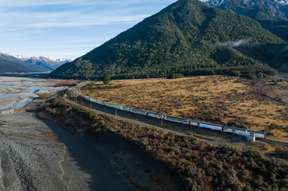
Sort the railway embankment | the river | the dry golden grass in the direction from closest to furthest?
the railway embankment, the river, the dry golden grass

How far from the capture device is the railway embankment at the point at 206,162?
34.2 metres

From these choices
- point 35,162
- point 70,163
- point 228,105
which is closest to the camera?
point 35,162

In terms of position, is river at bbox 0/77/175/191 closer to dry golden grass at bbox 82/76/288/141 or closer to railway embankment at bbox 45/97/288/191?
railway embankment at bbox 45/97/288/191

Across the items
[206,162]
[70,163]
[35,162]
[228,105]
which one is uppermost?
[228,105]

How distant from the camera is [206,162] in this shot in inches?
1528

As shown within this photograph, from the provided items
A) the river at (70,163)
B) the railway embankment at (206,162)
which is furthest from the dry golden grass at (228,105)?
the river at (70,163)

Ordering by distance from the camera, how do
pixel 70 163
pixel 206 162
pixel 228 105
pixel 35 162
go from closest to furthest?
pixel 206 162
pixel 35 162
pixel 70 163
pixel 228 105

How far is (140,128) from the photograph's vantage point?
56.1m

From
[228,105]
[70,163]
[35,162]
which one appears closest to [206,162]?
[70,163]

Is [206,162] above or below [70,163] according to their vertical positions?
above

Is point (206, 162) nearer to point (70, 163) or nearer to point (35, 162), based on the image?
point (70, 163)

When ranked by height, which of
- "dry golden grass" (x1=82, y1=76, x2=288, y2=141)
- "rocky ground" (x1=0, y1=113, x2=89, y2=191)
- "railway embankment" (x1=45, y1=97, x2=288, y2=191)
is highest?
"dry golden grass" (x1=82, y1=76, x2=288, y2=141)

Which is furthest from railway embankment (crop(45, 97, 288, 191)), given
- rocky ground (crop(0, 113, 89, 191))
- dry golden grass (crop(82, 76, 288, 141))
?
dry golden grass (crop(82, 76, 288, 141))

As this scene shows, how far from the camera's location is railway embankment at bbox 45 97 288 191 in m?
34.2
